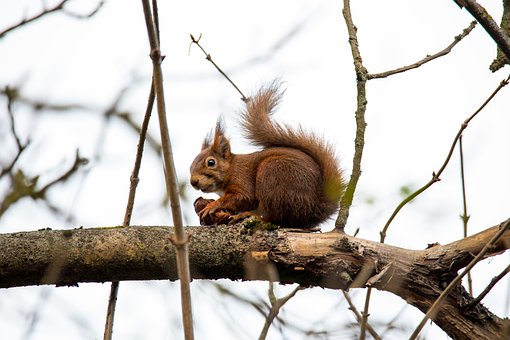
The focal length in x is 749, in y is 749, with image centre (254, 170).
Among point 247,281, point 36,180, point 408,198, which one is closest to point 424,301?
point 408,198

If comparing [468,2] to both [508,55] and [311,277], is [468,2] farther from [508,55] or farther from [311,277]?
[311,277]

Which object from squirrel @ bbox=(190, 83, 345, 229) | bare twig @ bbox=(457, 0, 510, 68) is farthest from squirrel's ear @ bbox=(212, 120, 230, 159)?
bare twig @ bbox=(457, 0, 510, 68)

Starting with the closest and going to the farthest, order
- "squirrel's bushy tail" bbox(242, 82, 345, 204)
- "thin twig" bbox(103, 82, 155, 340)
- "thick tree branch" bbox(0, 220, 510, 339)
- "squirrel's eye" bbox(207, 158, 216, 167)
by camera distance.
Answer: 1. "thin twig" bbox(103, 82, 155, 340)
2. "thick tree branch" bbox(0, 220, 510, 339)
3. "squirrel's bushy tail" bbox(242, 82, 345, 204)
4. "squirrel's eye" bbox(207, 158, 216, 167)

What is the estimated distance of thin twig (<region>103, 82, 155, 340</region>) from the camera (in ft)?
8.14

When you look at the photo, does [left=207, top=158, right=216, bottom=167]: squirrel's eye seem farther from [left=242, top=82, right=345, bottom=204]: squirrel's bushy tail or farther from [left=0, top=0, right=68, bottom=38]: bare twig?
[left=0, top=0, right=68, bottom=38]: bare twig

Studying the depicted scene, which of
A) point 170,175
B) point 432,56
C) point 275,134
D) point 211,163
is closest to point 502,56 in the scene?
point 432,56

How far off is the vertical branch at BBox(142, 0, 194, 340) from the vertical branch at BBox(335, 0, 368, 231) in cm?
119

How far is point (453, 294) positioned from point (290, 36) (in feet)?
3.75

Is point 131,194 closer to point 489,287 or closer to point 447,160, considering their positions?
point 447,160

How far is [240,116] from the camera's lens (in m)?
4.11

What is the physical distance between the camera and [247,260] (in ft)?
9.62

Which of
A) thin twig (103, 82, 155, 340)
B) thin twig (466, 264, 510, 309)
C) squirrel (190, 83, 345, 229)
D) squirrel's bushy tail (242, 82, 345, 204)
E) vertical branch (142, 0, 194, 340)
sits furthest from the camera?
squirrel's bushy tail (242, 82, 345, 204)

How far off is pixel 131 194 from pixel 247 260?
1.72 ft

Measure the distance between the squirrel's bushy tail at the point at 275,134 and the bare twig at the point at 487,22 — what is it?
1.61 m
